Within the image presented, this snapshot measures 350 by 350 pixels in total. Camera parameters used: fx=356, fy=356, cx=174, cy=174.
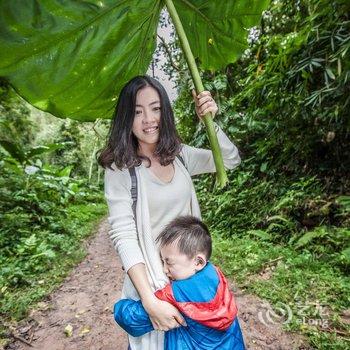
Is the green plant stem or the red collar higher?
the green plant stem

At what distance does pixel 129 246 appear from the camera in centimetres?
118

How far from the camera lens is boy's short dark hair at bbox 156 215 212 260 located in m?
1.21

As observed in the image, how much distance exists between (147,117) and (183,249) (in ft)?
1.61

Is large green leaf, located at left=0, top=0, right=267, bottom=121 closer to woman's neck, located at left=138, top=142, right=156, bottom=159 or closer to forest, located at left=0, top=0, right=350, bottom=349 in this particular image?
woman's neck, located at left=138, top=142, right=156, bottom=159

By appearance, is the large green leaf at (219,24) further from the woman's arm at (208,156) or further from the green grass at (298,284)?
the green grass at (298,284)

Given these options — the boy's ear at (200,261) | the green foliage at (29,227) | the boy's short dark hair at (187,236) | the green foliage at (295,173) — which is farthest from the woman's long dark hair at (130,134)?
the green foliage at (29,227)

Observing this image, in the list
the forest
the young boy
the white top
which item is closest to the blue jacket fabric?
the young boy

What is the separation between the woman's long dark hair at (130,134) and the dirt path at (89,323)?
78.1 inches

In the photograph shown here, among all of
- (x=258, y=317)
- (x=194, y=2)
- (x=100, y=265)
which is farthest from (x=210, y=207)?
(x=194, y=2)

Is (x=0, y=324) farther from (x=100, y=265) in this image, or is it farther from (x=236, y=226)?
(x=236, y=226)

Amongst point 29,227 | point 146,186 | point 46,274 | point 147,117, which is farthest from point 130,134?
point 29,227

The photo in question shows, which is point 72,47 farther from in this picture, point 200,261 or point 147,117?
point 200,261

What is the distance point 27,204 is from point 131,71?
6007 millimetres

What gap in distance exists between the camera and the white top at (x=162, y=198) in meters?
1.31
